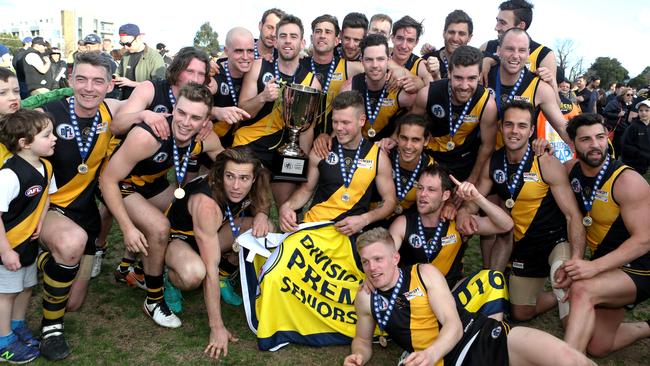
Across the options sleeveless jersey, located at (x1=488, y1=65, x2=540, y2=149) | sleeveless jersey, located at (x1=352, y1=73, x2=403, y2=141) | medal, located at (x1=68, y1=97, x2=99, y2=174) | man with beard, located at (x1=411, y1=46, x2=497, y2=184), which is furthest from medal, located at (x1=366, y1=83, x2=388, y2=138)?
medal, located at (x1=68, y1=97, x2=99, y2=174)

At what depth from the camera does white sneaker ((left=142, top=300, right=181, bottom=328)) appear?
14.1 ft

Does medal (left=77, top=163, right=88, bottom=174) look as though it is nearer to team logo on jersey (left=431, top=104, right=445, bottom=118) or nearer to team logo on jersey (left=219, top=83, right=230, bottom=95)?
team logo on jersey (left=219, top=83, right=230, bottom=95)

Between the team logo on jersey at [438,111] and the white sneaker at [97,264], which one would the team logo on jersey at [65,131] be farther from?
the team logo on jersey at [438,111]

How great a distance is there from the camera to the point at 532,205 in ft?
15.1

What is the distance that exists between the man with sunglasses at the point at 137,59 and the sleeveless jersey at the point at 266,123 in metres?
5.99

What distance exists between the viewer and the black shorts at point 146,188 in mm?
4562

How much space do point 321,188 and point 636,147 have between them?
8.48 m

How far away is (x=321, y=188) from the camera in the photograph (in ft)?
15.6

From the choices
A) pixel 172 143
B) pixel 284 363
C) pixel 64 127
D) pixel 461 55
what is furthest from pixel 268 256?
pixel 461 55

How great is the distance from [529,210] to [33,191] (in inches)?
163

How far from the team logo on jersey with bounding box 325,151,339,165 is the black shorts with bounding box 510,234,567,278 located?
74.8 inches

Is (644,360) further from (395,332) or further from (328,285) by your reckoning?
(328,285)

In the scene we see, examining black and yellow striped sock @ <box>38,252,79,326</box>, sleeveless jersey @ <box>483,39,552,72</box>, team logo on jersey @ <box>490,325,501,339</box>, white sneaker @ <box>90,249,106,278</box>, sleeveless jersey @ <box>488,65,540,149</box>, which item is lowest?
white sneaker @ <box>90,249,106,278</box>

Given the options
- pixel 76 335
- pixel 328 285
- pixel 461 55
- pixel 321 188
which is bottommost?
pixel 76 335
